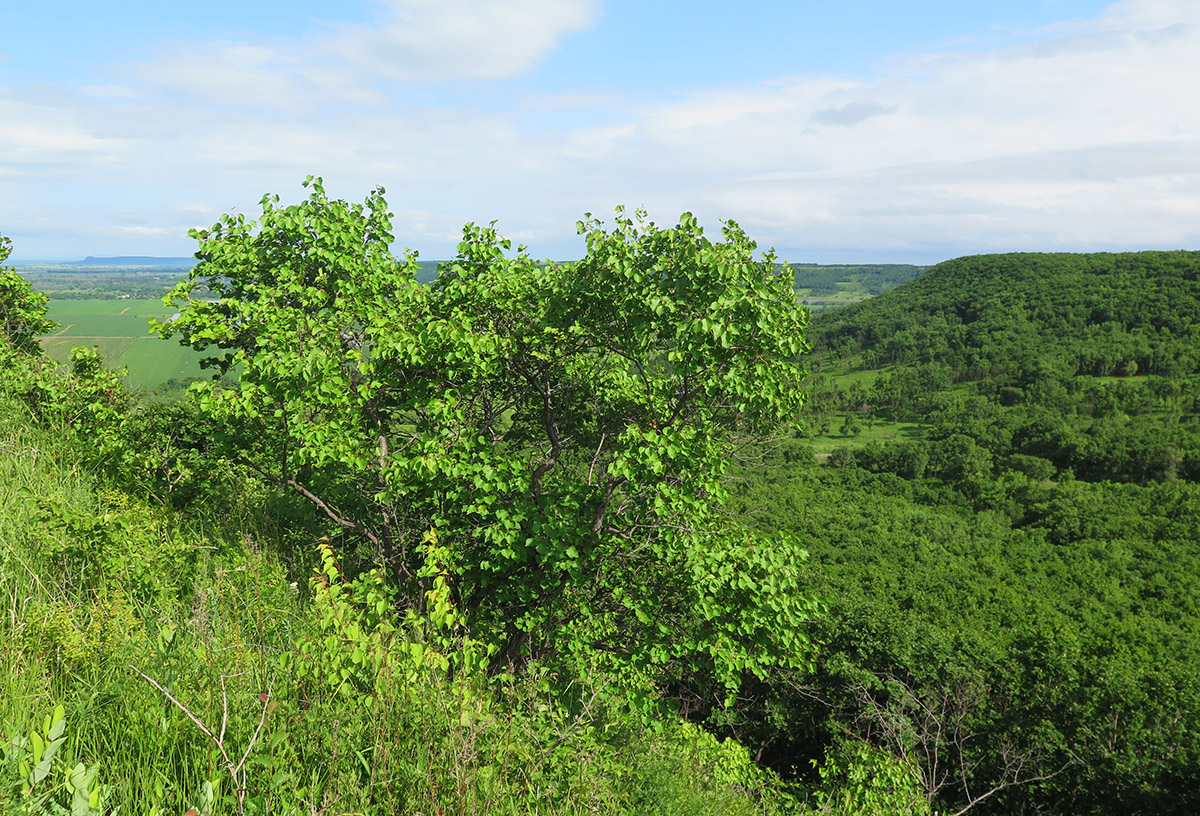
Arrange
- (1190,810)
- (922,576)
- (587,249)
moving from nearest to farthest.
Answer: (587,249) < (1190,810) < (922,576)

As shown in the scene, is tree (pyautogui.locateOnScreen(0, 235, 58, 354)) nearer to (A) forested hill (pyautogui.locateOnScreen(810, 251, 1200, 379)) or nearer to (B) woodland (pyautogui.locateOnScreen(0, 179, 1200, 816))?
(B) woodland (pyautogui.locateOnScreen(0, 179, 1200, 816))

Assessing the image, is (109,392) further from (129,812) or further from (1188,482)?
(1188,482)

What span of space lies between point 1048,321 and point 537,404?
18953 centimetres

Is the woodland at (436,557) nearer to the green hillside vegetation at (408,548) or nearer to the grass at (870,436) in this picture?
the green hillside vegetation at (408,548)

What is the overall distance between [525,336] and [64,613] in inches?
222

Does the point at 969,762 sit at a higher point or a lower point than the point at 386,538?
lower

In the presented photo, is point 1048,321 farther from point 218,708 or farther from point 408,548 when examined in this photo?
point 218,708

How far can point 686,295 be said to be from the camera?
7227 millimetres

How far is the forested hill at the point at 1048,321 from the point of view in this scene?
13462 centimetres

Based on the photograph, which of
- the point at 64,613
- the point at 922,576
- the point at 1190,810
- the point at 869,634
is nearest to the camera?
the point at 64,613

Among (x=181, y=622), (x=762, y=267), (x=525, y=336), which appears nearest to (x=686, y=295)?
(x=762, y=267)

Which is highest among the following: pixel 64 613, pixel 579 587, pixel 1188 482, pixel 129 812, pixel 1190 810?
pixel 64 613

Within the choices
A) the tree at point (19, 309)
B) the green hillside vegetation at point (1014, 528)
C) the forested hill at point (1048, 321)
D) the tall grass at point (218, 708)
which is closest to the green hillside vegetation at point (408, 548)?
the tall grass at point (218, 708)

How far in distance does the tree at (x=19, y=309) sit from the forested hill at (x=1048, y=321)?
6465 inches
